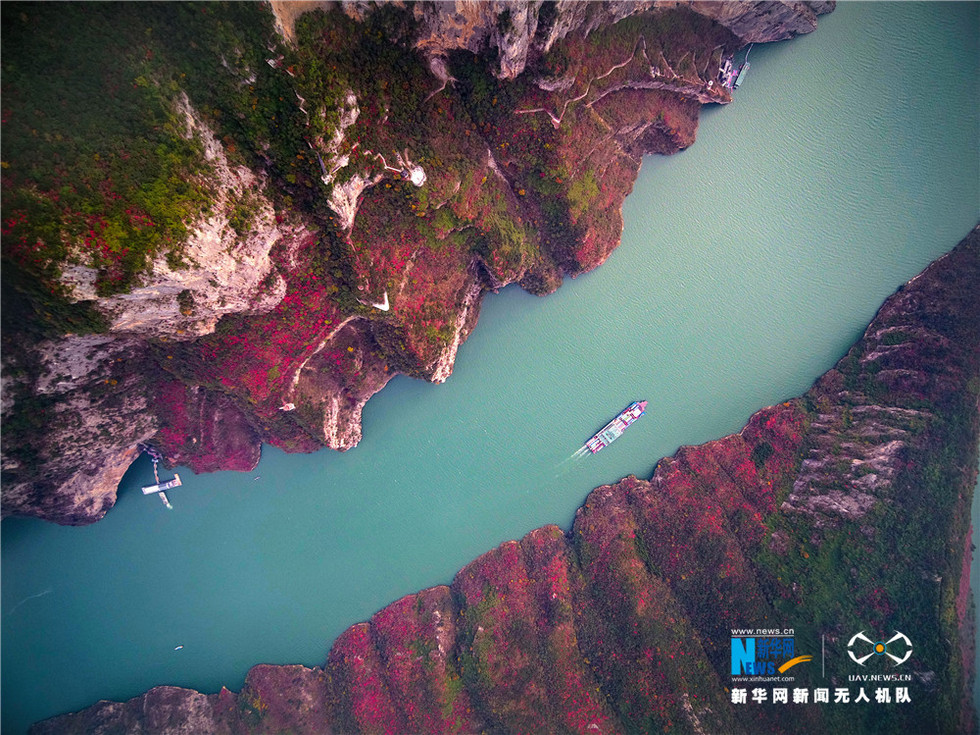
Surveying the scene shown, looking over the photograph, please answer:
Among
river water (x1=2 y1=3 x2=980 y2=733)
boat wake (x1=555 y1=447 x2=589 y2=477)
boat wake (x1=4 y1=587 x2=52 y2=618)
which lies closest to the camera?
boat wake (x1=4 y1=587 x2=52 y2=618)

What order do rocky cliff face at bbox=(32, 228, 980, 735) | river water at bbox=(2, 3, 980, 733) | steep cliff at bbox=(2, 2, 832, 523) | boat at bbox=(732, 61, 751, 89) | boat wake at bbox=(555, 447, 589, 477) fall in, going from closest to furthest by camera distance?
steep cliff at bbox=(2, 2, 832, 523)
rocky cliff face at bbox=(32, 228, 980, 735)
boat at bbox=(732, 61, 751, 89)
river water at bbox=(2, 3, 980, 733)
boat wake at bbox=(555, 447, 589, 477)

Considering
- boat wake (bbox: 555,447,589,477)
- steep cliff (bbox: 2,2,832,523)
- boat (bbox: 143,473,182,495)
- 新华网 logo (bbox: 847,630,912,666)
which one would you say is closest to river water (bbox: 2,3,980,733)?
boat wake (bbox: 555,447,589,477)

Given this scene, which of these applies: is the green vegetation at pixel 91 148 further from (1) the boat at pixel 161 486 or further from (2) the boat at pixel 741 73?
(2) the boat at pixel 741 73

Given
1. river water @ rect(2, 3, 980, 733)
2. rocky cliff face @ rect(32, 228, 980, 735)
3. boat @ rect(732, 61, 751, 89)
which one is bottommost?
rocky cliff face @ rect(32, 228, 980, 735)

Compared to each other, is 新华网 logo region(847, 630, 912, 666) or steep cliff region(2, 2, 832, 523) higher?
steep cliff region(2, 2, 832, 523)

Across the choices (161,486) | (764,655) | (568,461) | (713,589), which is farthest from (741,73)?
(161,486)

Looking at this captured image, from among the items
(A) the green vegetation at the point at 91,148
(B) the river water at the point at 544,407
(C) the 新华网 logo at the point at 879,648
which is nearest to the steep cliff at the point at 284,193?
(A) the green vegetation at the point at 91,148

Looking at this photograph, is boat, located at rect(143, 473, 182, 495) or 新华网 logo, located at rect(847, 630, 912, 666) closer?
新华网 logo, located at rect(847, 630, 912, 666)

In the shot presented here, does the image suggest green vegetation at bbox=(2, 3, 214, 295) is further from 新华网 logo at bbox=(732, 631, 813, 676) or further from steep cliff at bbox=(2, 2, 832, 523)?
新华网 logo at bbox=(732, 631, 813, 676)
